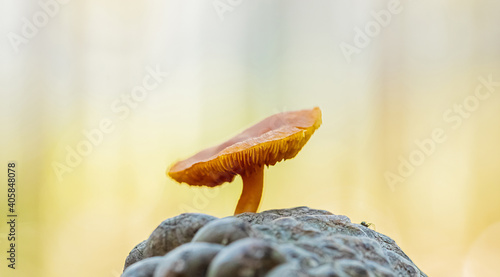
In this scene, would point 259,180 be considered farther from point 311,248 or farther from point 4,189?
point 4,189

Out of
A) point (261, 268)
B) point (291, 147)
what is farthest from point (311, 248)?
point (291, 147)

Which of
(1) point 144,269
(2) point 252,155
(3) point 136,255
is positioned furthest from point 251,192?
(1) point 144,269

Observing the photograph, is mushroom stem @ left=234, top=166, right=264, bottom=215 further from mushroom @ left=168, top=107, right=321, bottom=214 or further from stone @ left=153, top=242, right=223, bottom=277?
stone @ left=153, top=242, right=223, bottom=277

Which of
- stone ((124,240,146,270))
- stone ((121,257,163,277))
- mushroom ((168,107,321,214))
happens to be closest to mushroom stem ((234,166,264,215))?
mushroom ((168,107,321,214))

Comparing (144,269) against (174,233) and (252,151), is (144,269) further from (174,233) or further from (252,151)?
(252,151)

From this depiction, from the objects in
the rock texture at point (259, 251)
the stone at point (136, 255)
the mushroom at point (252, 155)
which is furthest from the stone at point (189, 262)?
the mushroom at point (252, 155)

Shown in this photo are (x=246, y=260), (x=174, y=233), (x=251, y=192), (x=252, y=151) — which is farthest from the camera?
(x=251, y=192)
